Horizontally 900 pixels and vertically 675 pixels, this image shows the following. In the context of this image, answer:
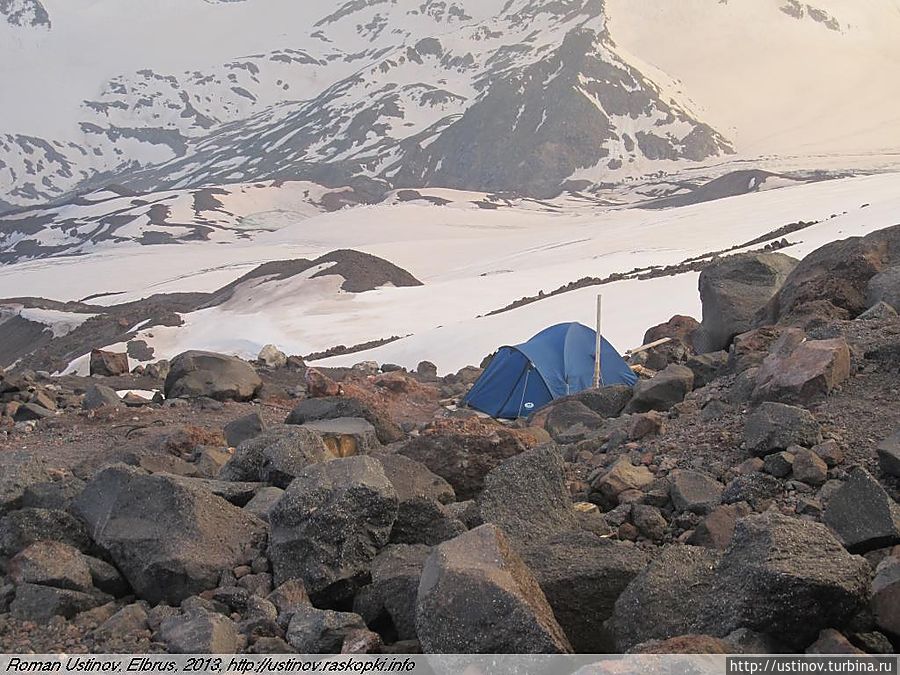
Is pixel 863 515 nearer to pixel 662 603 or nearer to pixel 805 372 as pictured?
pixel 662 603

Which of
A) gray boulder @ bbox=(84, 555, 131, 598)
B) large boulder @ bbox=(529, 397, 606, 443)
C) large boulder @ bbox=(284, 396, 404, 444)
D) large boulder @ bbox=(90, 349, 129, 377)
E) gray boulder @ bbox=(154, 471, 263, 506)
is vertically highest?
gray boulder @ bbox=(154, 471, 263, 506)

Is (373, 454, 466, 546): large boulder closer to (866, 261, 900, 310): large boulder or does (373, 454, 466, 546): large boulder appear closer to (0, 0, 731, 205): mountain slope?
(866, 261, 900, 310): large boulder

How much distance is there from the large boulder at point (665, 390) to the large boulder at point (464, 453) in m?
2.40

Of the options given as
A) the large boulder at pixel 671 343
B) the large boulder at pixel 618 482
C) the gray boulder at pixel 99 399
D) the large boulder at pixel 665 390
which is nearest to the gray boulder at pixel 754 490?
the large boulder at pixel 618 482

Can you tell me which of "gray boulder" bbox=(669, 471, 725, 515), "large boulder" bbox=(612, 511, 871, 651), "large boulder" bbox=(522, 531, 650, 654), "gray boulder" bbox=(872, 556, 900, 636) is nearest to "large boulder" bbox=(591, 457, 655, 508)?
"gray boulder" bbox=(669, 471, 725, 515)

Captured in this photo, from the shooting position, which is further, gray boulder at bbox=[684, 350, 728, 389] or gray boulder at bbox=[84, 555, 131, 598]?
gray boulder at bbox=[684, 350, 728, 389]

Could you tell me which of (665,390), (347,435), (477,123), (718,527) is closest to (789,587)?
(718,527)

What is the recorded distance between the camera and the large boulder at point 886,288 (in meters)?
6.70

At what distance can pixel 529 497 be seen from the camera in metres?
4.04

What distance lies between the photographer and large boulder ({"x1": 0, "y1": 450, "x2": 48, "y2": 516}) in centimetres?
468

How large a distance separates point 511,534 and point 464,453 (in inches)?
45.2

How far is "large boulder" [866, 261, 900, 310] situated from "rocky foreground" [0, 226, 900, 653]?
347mm

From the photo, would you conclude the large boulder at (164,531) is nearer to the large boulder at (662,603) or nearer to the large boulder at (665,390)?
the large boulder at (662,603)

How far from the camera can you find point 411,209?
72938 mm
